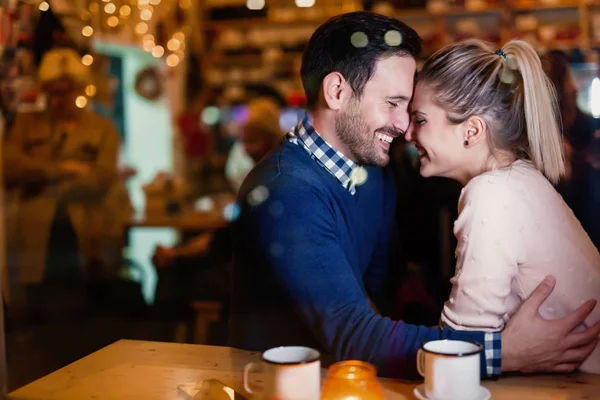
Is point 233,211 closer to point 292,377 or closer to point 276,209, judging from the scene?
point 276,209

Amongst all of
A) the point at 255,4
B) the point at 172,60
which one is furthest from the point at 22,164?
the point at 172,60

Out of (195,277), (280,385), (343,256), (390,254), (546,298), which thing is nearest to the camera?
(280,385)

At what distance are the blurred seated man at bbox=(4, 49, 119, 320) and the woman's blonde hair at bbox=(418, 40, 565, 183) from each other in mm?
2121

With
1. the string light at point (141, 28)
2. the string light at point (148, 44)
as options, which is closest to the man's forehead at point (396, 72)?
the string light at point (141, 28)

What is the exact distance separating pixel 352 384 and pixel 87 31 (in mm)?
2771

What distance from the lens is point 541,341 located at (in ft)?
3.10

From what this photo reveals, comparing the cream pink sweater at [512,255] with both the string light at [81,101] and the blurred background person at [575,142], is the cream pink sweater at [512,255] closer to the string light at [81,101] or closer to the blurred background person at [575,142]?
the blurred background person at [575,142]

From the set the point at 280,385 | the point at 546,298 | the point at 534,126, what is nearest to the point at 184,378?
the point at 280,385

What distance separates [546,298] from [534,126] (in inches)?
10.3

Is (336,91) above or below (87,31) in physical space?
below

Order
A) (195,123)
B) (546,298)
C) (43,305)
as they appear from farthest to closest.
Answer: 1. (195,123)
2. (43,305)
3. (546,298)

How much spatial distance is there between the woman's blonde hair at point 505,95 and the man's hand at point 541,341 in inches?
9.2

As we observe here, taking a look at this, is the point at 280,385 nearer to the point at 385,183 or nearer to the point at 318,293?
the point at 318,293

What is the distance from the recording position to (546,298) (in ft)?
3.34
